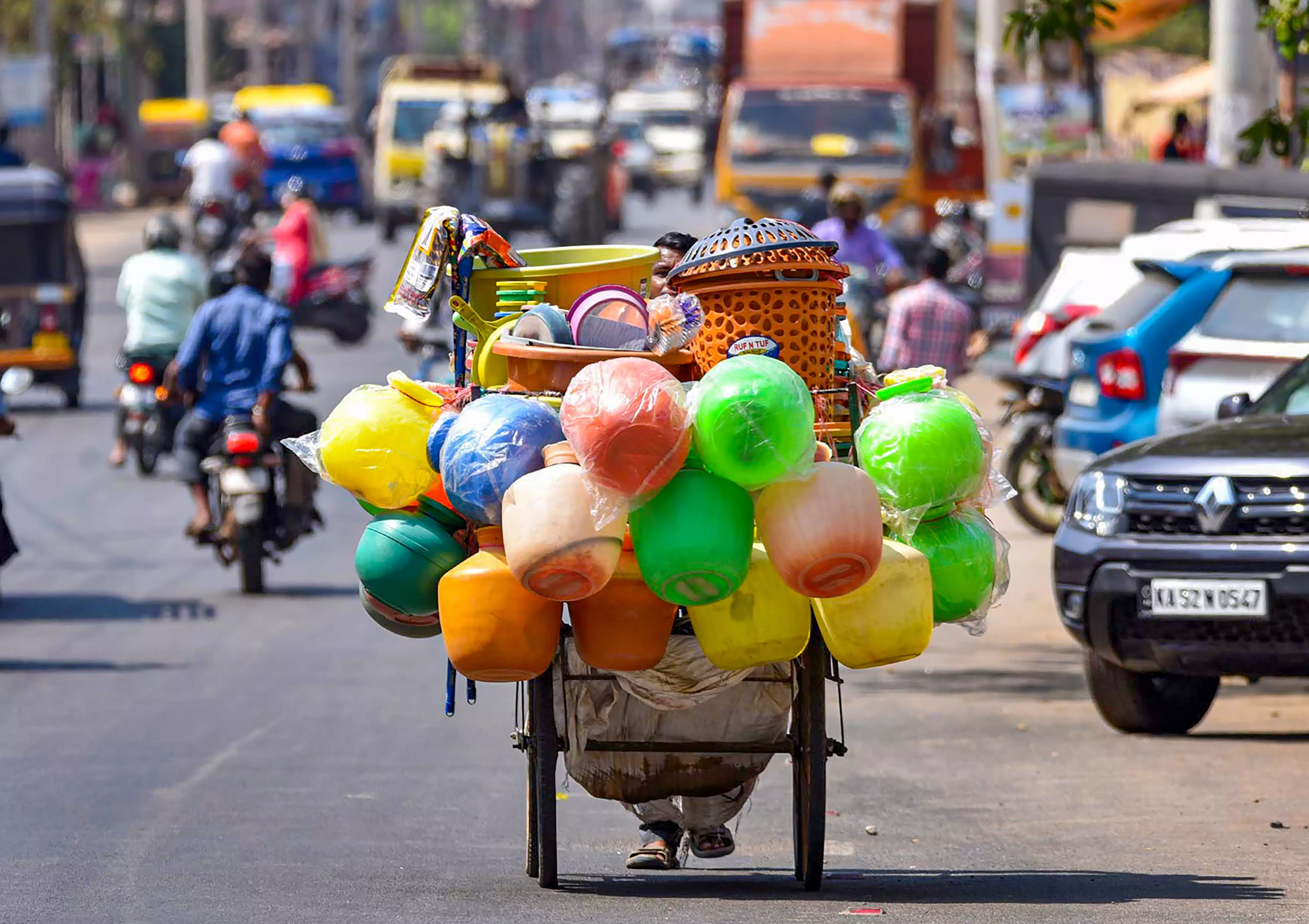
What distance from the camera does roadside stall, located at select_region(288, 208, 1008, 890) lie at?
6070 mm

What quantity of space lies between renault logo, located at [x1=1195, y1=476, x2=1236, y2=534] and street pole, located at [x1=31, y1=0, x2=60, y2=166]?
37.5m

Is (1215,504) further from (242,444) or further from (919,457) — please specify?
(242,444)

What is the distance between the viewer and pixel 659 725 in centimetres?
691

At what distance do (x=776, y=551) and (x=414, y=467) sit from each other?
1013 mm

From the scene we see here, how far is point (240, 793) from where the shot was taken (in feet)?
29.0

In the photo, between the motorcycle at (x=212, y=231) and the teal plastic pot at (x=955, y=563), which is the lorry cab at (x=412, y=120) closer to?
the motorcycle at (x=212, y=231)

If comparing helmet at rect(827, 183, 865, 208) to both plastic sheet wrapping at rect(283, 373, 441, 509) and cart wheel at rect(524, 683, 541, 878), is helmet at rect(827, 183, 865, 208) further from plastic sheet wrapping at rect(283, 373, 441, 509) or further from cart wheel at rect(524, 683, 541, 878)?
plastic sheet wrapping at rect(283, 373, 441, 509)

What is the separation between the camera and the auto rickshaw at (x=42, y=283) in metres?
22.2

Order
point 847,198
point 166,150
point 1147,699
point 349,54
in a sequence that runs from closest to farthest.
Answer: point 1147,699, point 847,198, point 166,150, point 349,54

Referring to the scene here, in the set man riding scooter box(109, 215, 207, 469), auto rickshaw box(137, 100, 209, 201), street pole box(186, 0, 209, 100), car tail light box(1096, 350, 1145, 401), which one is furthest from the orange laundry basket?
street pole box(186, 0, 209, 100)

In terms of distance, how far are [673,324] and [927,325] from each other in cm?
1122

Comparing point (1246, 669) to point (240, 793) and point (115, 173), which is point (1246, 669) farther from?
point (115, 173)

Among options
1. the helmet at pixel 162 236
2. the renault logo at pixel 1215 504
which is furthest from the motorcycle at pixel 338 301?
the renault logo at pixel 1215 504

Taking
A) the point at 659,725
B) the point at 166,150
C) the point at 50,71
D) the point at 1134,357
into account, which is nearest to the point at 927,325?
the point at 1134,357
